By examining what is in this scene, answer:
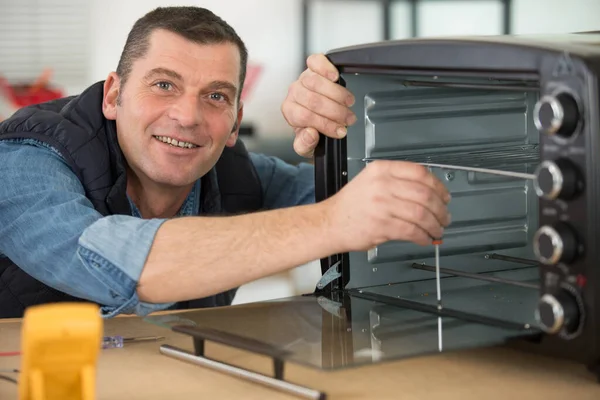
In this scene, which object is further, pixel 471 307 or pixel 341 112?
pixel 341 112

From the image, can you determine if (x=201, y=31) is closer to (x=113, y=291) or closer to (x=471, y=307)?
(x=113, y=291)

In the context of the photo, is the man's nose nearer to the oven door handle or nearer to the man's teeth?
the man's teeth

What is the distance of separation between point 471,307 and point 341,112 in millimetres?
355

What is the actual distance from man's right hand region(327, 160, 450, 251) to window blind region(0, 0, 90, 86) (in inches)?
130

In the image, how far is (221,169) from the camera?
2.00 meters

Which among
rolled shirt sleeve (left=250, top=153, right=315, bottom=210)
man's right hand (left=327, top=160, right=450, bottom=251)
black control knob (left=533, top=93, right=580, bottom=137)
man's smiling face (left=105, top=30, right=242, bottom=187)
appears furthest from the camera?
rolled shirt sleeve (left=250, top=153, right=315, bottom=210)

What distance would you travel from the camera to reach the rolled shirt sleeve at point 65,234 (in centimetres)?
126

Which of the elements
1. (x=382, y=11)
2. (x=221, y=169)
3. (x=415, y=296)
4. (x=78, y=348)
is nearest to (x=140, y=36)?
(x=221, y=169)

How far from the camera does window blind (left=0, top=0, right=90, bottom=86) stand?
13.8 feet

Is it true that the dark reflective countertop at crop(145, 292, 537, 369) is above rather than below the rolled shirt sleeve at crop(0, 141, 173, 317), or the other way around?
below

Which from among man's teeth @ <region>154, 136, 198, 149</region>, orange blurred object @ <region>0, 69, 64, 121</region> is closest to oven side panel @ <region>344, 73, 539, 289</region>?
man's teeth @ <region>154, 136, 198, 149</region>

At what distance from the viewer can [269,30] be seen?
4.48m

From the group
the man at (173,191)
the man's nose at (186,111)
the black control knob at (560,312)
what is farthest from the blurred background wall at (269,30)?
the black control knob at (560,312)

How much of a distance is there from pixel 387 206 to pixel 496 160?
0.37 metres
